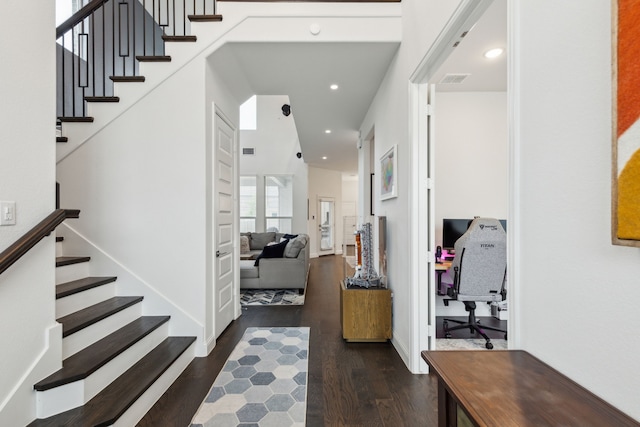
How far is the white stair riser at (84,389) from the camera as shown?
5.55ft

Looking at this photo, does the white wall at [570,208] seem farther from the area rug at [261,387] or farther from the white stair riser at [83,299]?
the white stair riser at [83,299]

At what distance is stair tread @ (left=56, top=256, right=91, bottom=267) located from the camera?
8.08ft

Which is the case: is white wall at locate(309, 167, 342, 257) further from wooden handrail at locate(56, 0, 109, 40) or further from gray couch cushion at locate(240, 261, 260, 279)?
wooden handrail at locate(56, 0, 109, 40)

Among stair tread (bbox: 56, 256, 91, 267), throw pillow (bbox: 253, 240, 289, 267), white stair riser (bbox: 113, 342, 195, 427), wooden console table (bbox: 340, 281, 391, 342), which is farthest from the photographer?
throw pillow (bbox: 253, 240, 289, 267)

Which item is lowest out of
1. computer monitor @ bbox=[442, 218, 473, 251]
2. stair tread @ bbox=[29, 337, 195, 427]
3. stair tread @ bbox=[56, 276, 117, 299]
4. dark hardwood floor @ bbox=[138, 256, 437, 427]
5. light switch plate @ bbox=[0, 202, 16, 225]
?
dark hardwood floor @ bbox=[138, 256, 437, 427]

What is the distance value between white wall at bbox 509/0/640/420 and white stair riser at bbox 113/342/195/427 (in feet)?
7.10

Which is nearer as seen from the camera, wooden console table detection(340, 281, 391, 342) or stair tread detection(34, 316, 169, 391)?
stair tread detection(34, 316, 169, 391)

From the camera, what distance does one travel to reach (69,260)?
8.38 feet

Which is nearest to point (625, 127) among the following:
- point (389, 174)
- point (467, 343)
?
point (389, 174)

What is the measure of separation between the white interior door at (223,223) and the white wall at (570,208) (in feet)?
8.79

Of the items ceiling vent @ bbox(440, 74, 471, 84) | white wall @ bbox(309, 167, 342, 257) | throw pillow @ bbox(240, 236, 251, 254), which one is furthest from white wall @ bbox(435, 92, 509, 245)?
white wall @ bbox(309, 167, 342, 257)

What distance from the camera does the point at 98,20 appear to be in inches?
165

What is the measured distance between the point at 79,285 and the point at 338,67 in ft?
10.3

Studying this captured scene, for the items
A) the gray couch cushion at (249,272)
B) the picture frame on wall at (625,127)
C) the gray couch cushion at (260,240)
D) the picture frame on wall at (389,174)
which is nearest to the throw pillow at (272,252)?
the gray couch cushion at (249,272)
